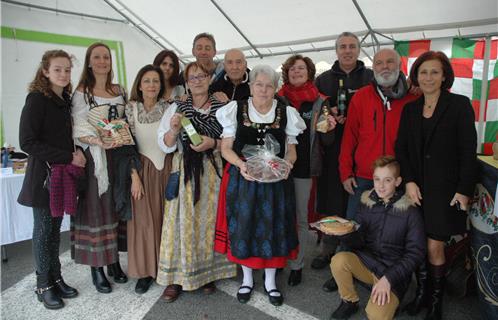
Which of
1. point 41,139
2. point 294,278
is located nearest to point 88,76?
point 41,139

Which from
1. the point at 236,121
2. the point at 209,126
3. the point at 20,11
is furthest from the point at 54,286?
the point at 20,11

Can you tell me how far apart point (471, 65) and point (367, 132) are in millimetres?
3145

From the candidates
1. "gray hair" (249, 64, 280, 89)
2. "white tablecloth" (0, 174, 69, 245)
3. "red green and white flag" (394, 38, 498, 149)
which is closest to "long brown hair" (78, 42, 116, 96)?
"gray hair" (249, 64, 280, 89)

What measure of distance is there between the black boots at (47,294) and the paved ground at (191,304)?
0.04 meters

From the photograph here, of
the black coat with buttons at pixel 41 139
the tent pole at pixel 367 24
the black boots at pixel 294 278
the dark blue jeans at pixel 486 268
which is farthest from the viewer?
the tent pole at pixel 367 24

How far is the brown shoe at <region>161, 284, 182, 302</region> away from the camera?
2428mm

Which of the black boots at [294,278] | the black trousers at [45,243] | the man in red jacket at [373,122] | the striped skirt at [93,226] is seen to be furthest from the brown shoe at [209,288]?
the man in red jacket at [373,122]

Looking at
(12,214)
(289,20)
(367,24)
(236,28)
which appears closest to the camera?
(12,214)

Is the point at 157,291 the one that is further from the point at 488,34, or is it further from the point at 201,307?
the point at 488,34

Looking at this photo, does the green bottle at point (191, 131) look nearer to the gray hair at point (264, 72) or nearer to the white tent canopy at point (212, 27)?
the gray hair at point (264, 72)

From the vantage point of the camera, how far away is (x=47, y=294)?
2395 mm

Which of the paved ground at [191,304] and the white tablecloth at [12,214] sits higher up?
the white tablecloth at [12,214]

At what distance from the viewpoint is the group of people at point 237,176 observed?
207 cm

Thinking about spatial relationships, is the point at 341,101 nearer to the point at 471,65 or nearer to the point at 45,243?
the point at 45,243
